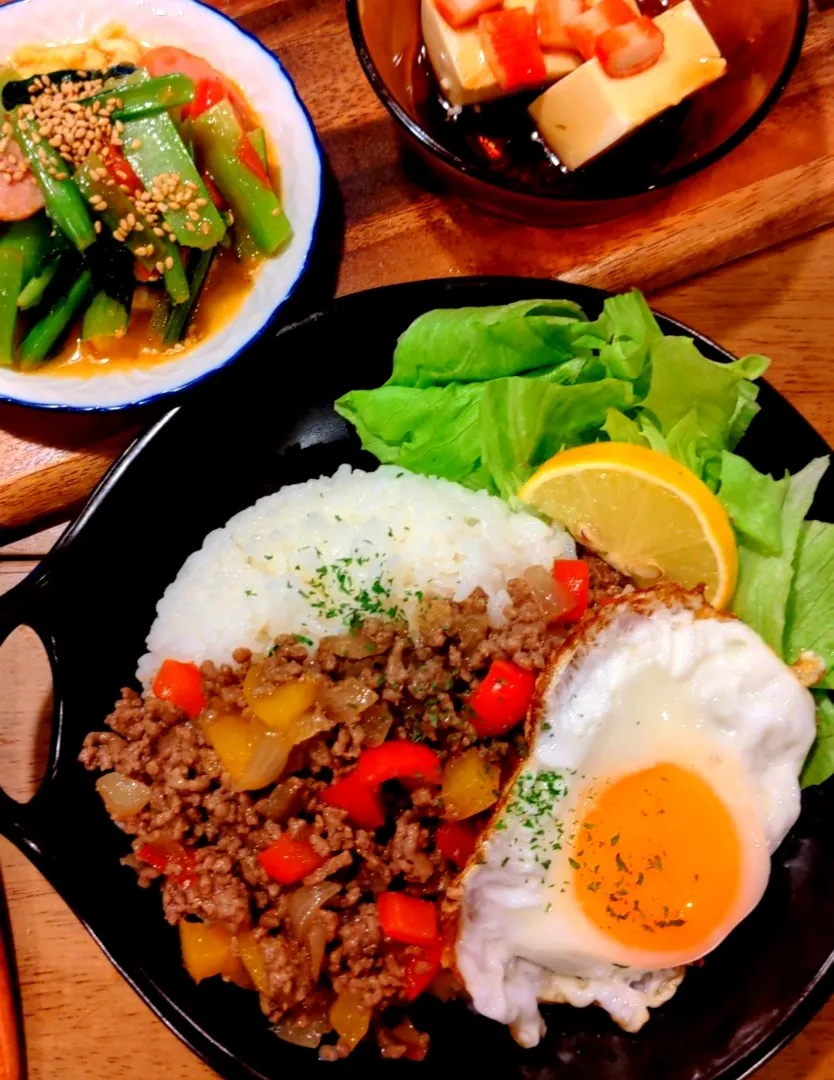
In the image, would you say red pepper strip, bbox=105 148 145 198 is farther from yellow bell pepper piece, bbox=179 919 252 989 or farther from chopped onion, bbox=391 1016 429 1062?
chopped onion, bbox=391 1016 429 1062

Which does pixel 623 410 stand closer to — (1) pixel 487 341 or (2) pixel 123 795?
(1) pixel 487 341

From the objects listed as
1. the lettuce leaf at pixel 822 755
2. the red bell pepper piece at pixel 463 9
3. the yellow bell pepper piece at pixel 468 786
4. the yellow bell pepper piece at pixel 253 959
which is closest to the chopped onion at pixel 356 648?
the yellow bell pepper piece at pixel 468 786

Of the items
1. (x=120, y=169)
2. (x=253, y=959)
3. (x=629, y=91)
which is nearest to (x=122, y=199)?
(x=120, y=169)

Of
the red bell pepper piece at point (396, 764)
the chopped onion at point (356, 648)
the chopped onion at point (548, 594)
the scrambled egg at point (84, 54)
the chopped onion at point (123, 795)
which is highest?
the scrambled egg at point (84, 54)

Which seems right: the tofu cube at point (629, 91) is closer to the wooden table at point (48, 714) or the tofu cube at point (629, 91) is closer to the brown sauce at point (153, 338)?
the wooden table at point (48, 714)

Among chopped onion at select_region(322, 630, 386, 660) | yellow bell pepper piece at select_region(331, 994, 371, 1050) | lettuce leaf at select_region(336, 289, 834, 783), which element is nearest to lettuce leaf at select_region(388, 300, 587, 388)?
lettuce leaf at select_region(336, 289, 834, 783)
